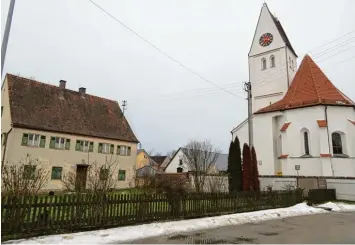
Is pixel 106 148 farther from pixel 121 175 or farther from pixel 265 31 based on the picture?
pixel 265 31

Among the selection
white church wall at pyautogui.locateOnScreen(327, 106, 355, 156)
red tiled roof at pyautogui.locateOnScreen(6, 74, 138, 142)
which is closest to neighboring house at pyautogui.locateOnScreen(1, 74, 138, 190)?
red tiled roof at pyautogui.locateOnScreen(6, 74, 138, 142)

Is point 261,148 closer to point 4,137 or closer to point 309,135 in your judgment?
point 309,135

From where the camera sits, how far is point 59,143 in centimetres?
2698

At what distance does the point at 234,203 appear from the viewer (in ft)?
45.8

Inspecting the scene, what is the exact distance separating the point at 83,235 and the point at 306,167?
22263 mm

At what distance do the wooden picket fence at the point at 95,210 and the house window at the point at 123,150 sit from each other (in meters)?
20.2

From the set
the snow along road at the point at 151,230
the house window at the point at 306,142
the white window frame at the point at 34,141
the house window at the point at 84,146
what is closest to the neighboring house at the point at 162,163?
the house window at the point at 84,146

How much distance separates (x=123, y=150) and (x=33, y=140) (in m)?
9.90

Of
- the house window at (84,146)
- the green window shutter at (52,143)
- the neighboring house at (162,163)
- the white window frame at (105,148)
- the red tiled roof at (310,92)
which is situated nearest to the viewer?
the red tiled roof at (310,92)

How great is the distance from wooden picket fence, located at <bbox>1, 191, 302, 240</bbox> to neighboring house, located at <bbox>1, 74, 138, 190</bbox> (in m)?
13.4

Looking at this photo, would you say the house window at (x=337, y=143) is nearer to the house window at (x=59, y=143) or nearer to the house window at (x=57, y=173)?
the house window at (x=59, y=143)

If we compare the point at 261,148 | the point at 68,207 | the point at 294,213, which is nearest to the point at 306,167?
the point at 261,148

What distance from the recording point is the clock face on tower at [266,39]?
116ft

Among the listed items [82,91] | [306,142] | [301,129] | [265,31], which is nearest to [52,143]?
[82,91]
